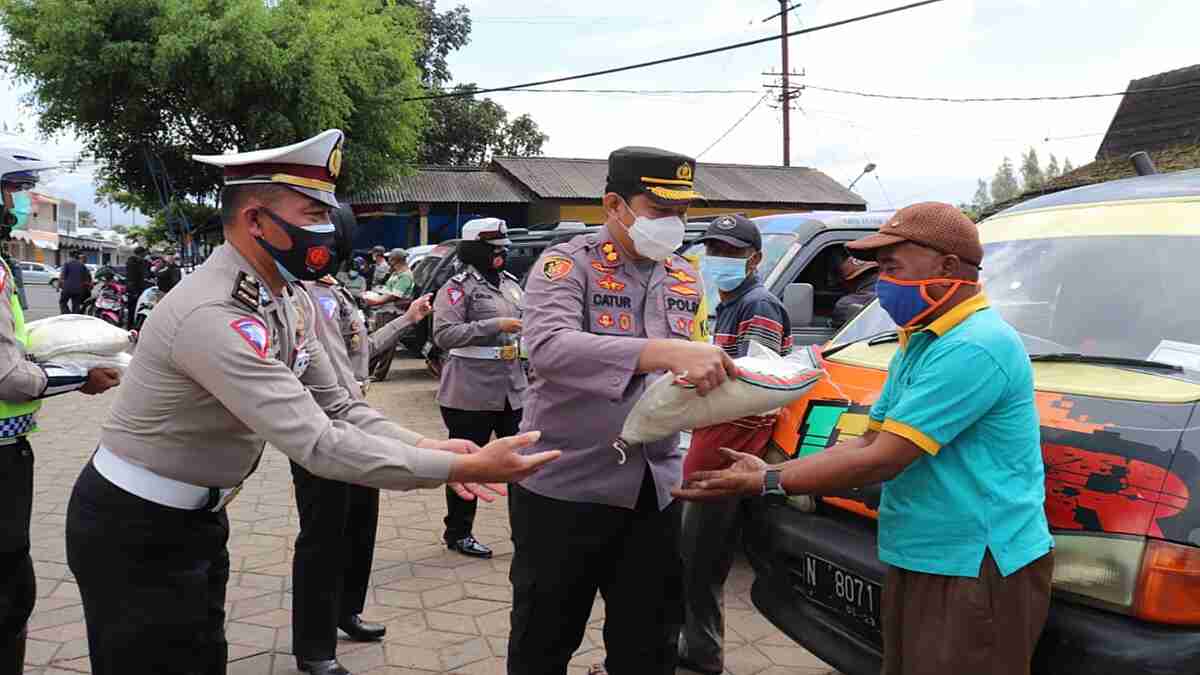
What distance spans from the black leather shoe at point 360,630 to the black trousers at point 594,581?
171 cm

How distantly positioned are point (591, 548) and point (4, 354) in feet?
6.89

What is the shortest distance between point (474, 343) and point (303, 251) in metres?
2.86

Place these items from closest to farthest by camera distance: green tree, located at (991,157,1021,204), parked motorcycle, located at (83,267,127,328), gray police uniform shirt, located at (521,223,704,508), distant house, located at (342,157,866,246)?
gray police uniform shirt, located at (521,223,704,508) → parked motorcycle, located at (83,267,127,328) → distant house, located at (342,157,866,246) → green tree, located at (991,157,1021,204)

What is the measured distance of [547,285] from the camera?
2.60 metres

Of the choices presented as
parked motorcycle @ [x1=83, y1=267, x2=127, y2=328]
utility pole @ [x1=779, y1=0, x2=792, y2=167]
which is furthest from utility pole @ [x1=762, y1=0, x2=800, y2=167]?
parked motorcycle @ [x1=83, y1=267, x2=127, y2=328]

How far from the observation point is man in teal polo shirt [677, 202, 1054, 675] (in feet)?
6.90

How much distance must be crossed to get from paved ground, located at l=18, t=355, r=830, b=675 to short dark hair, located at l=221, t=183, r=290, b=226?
92.8 inches

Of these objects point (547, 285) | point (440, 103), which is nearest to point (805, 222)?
point (547, 285)

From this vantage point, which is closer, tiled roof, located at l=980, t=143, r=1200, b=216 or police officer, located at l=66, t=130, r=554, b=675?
police officer, located at l=66, t=130, r=554, b=675

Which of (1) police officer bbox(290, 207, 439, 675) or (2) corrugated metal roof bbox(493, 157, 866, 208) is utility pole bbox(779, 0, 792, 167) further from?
(1) police officer bbox(290, 207, 439, 675)

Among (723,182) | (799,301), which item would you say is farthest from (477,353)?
(723,182)

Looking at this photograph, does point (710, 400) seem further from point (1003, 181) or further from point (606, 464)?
point (1003, 181)

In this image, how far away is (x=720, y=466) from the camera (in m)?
3.62

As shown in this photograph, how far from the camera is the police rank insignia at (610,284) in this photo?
8.70ft
